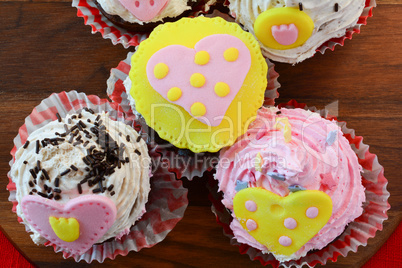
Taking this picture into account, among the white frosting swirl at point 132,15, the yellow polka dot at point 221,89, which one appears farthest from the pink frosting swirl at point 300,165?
the white frosting swirl at point 132,15

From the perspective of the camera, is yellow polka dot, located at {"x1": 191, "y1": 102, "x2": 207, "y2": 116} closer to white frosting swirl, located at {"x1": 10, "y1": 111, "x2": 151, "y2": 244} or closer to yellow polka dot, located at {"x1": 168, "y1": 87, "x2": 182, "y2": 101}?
yellow polka dot, located at {"x1": 168, "y1": 87, "x2": 182, "y2": 101}

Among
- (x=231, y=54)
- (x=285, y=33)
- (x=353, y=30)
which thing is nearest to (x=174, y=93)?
(x=231, y=54)

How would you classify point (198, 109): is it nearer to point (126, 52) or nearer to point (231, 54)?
point (231, 54)

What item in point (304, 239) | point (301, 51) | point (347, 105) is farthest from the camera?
point (347, 105)

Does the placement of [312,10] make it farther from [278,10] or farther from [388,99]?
[388,99]

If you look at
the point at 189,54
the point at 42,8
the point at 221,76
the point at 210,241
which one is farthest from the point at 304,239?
the point at 42,8

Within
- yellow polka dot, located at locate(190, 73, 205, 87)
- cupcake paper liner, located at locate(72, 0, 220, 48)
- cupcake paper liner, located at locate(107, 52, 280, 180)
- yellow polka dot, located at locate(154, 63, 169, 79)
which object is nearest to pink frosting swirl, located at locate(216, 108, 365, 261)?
cupcake paper liner, located at locate(107, 52, 280, 180)
